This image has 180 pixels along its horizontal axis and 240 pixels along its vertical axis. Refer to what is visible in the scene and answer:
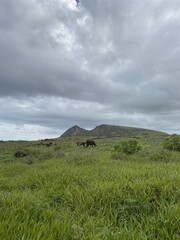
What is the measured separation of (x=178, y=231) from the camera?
323 cm

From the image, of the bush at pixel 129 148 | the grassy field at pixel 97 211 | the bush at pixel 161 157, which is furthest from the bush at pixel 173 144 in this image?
the grassy field at pixel 97 211

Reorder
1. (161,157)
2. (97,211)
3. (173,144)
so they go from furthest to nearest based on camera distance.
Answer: (173,144), (161,157), (97,211)

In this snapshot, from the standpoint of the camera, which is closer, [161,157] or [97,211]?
[97,211]

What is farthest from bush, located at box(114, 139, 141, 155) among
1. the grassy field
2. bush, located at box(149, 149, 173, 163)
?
the grassy field

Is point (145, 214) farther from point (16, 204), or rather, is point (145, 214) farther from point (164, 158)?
point (164, 158)

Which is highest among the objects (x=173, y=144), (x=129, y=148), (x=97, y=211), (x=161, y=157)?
(x=173, y=144)

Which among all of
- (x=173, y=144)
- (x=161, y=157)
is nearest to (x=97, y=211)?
(x=161, y=157)

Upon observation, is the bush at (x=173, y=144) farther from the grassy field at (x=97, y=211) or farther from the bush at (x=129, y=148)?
the grassy field at (x=97, y=211)

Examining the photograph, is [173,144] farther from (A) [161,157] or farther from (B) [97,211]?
(B) [97,211]

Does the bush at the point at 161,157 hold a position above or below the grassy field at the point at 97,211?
above

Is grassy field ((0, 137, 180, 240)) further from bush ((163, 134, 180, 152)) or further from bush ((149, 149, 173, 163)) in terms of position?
bush ((163, 134, 180, 152))

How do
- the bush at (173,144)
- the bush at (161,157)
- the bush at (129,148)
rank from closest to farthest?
the bush at (161,157)
the bush at (129,148)
the bush at (173,144)

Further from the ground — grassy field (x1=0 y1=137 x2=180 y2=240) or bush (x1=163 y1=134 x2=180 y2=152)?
bush (x1=163 y1=134 x2=180 y2=152)

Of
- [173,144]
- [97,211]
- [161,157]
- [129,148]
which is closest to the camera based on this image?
[97,211]
